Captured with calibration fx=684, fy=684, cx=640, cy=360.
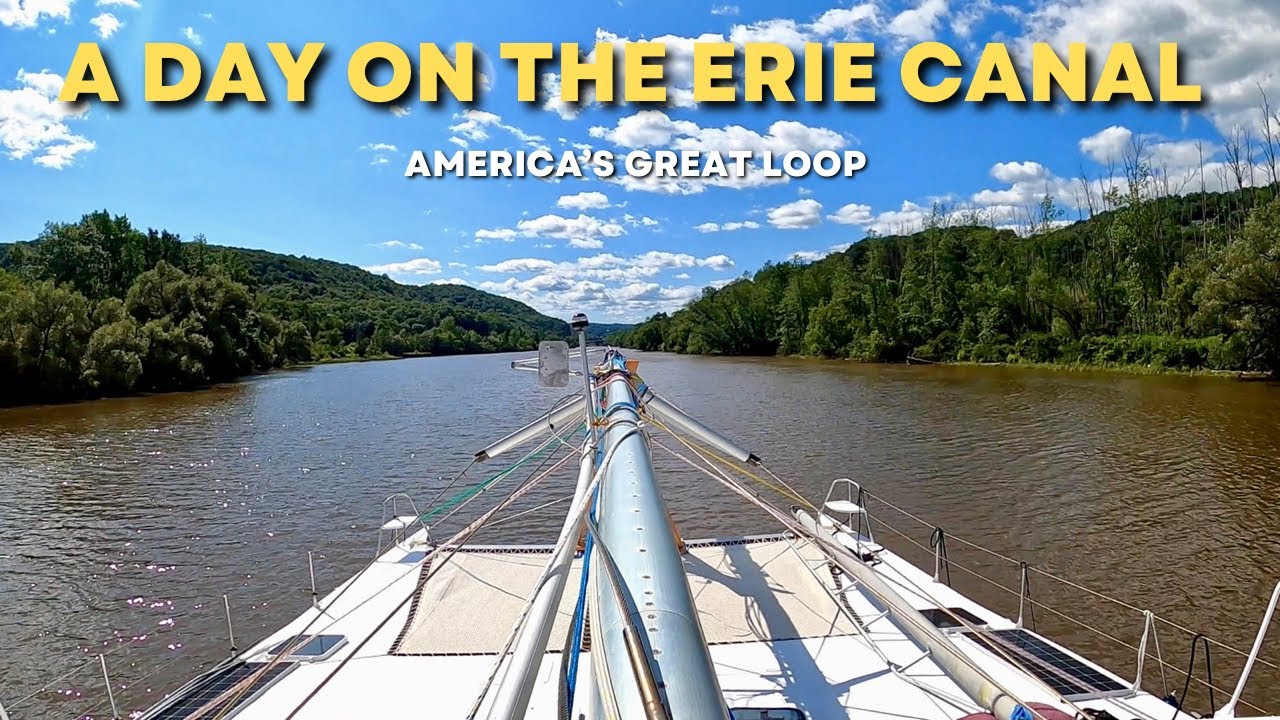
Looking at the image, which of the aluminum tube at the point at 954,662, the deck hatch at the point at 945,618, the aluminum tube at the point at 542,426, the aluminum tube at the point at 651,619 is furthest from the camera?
the aluminum tube at the point at 542,426

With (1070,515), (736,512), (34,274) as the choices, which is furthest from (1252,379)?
(34,274)

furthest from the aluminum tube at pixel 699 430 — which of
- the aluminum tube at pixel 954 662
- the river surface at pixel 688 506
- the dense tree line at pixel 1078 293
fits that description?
the dense tree line at pixel 1078 293

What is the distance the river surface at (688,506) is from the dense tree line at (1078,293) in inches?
264

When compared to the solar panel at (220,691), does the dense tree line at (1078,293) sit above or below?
above

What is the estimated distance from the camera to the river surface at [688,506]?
10188 millimetres

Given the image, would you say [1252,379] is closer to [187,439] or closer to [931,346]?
[931,346]

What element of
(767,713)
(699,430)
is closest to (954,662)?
(767,713)

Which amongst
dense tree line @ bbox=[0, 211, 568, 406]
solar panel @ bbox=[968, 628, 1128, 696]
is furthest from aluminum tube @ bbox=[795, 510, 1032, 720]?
dense tree line @ bbox=[0, 211, 568, 406]

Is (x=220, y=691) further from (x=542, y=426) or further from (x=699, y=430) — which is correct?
(x=699, y=430)

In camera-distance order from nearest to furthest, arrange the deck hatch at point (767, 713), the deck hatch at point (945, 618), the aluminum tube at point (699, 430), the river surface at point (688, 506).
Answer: the deck hatch at point (767, 713)
the deck hatch at point (945, 618)
the aluminum tube at point (699, 430)
the river surface at point (688, 506)

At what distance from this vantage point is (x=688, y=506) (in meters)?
15.8

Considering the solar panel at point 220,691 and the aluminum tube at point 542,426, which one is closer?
the solar panel at point 220,691

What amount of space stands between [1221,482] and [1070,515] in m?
5.38

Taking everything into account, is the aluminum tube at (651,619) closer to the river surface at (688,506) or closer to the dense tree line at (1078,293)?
the river surface at (688,506)
